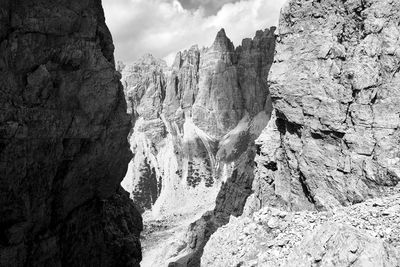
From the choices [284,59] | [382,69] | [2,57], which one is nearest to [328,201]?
[382,69]

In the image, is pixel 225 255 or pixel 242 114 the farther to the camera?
pixel 242 114

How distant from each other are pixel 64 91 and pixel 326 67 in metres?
21.5

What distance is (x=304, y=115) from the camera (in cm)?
3612

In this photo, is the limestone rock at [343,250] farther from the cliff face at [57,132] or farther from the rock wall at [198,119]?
the rock wall at [198,119]

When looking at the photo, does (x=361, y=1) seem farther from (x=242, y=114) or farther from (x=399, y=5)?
(x=242, y=114)

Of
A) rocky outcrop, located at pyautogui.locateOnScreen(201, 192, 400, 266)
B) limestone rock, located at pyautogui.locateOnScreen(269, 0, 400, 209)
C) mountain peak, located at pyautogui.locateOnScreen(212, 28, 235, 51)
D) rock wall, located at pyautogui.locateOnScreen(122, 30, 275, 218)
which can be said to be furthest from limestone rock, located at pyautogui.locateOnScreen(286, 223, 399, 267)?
mountain peak, located at pyautogui.locateOnScreen(212, 28, 235, 51)

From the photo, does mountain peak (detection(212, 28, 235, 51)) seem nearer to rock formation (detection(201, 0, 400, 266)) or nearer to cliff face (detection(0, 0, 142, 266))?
rock formation (detection(201, 0, 400, 266))

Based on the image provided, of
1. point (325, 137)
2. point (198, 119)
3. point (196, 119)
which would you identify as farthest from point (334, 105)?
point (196, 119)

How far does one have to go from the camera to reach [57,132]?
90.0 ft

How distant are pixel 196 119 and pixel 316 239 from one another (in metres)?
144

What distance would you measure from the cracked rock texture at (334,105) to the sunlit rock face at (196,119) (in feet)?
355

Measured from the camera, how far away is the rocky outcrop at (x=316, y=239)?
69.3ft

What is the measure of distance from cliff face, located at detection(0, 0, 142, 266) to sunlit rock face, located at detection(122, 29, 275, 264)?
112 m

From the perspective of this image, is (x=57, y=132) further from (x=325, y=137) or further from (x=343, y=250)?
(x=325, y=137)
